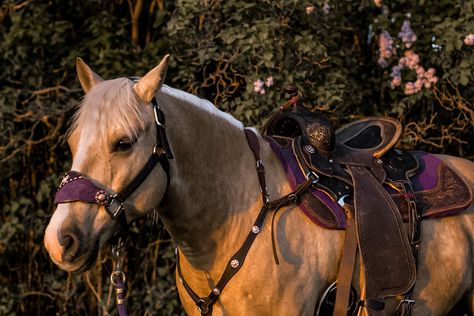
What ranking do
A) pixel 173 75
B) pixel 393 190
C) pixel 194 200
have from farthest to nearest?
pixel 173 75 < pixel 393 190 < pixel 194 200

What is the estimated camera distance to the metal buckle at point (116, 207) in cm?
278

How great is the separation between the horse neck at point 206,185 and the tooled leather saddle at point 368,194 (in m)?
0.24

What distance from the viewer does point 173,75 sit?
18.7 ft

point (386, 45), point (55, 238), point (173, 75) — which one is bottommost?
point (173, 75)

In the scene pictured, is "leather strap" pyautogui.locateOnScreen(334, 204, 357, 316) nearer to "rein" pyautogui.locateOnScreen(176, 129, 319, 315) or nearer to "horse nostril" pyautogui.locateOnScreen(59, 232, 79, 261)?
"rein" pyautogui.locateOnScreen(176, 129, 319, 315)

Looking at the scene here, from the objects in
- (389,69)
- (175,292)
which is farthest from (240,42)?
(175,292)

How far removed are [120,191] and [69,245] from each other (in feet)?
0.90

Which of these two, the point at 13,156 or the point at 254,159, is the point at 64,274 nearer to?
the point at 13,156

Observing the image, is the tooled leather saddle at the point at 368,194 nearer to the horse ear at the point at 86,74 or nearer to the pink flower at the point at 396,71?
the horse ear at the point at 86,74

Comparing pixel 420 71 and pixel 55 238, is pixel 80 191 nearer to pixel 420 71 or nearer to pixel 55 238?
pixel 55 238

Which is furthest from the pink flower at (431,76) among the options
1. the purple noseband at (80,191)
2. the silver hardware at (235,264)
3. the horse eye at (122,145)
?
the purple noseband at (80,191)

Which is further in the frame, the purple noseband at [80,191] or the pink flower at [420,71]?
the pink flower at [420,71]

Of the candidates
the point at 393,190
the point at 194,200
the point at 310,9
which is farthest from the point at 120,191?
the point at 310,9

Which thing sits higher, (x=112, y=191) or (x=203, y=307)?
(x=112, y=191)
